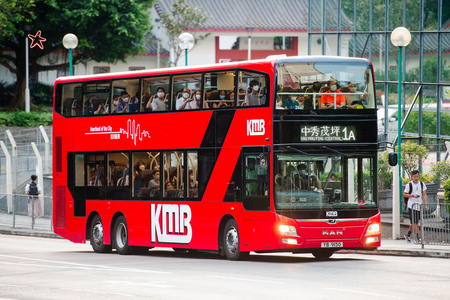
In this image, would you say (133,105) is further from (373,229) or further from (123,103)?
(373,229)

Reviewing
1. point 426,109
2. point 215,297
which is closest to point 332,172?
point 215,297

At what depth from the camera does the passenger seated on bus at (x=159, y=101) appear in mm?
20859

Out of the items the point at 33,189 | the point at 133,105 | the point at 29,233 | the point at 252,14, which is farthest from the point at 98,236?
the point at 252,14

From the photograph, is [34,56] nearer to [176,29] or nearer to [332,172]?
[176,29]

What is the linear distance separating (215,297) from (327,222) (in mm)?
5538

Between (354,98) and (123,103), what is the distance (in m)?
6.62

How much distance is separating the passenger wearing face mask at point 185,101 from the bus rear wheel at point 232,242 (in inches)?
114

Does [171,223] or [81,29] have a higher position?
[81,29]

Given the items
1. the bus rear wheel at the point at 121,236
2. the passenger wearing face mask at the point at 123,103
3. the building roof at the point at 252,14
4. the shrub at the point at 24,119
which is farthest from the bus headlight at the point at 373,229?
the building roof at the point at 252,14

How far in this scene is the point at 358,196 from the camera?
1800 cm

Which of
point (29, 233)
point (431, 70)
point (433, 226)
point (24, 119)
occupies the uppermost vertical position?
point (431, 70)

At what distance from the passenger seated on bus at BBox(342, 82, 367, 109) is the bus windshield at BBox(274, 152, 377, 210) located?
3.51 ft

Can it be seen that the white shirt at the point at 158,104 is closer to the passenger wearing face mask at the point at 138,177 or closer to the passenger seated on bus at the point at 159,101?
the passenger seated on bus at the point at 159,101

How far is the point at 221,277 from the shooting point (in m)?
15.3
